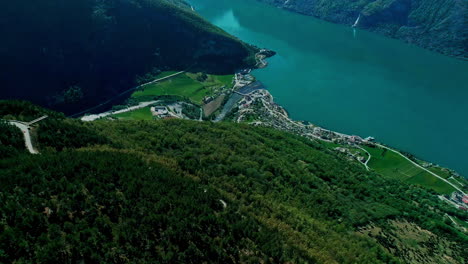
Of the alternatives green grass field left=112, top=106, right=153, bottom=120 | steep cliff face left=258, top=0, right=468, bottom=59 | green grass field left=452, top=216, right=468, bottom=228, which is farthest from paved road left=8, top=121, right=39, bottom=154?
steep cliff face left=258, top=0, right=468, bottom=59

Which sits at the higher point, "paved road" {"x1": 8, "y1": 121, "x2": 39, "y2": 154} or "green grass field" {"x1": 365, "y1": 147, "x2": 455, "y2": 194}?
"paved road" {"x1": 8, "y1": 121, "x2": 39, "y2": 154}

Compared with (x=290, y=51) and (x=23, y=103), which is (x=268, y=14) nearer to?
(x=290, y=51)

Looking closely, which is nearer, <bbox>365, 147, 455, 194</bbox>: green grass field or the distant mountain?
<bbox>365, 147, 455, 194</bbox>: green grass field

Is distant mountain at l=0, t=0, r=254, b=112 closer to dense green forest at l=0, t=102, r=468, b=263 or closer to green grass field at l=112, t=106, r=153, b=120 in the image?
green grass field at l=112, t=106, r=153, b=120

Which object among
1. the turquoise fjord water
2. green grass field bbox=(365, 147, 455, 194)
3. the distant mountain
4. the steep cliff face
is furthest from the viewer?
the steep cliff face

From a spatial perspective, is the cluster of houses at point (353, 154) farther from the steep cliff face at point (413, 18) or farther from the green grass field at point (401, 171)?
the steep cliff face at point (413, 18)

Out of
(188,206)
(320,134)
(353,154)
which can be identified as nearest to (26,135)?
(188,206)
